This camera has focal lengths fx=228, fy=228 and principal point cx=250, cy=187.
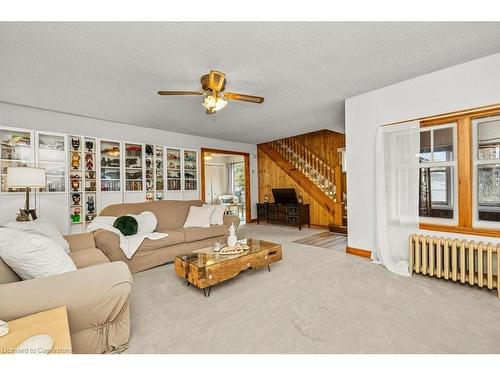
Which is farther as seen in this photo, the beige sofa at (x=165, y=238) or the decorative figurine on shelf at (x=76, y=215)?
the decorative figurine on shelf at (x=76, y=215)

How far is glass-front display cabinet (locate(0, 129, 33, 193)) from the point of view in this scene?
3676 mm

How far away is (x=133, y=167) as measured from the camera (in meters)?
5.06

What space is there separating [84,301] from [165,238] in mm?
2019

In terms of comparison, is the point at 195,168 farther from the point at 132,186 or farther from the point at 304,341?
the point at 304,341

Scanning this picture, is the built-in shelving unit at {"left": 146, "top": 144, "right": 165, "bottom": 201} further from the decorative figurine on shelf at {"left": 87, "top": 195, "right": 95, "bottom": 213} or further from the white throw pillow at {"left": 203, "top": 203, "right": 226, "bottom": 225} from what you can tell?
the white throw pillow at {"left": 203, "top": 203, "right": 226, "bottom": 225}


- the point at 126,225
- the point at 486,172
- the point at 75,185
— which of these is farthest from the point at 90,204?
the point at 486,172

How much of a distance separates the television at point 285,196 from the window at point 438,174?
354 centimetres

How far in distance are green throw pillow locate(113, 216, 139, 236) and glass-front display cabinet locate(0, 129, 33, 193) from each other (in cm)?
203

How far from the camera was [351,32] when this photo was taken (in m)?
2.07

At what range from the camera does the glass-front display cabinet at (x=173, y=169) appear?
568cm

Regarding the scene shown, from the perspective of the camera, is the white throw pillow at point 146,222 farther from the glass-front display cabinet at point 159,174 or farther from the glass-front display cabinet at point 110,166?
the glass-front display cabinet at point 159,174

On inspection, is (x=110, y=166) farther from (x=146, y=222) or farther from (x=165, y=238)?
(x=165, y=238)

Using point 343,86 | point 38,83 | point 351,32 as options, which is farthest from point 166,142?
point 351,32

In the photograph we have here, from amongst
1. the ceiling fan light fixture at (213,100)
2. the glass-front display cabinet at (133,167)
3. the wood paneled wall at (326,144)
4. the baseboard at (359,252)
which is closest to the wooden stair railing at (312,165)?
the wood paneled wall at (326,144)
